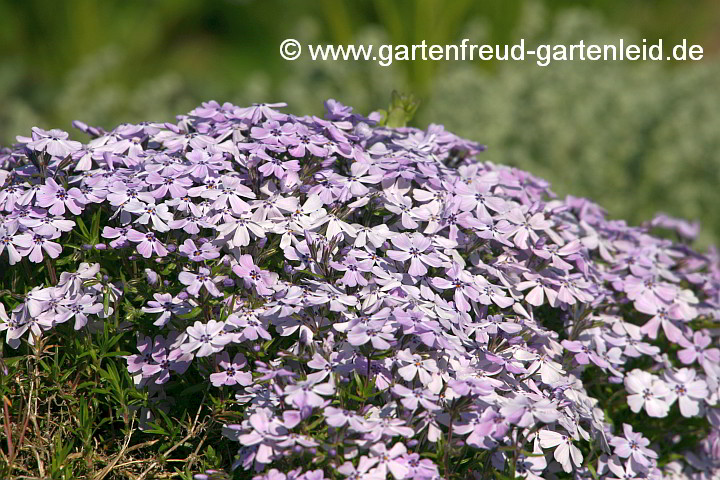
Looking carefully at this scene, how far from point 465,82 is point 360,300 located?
16.2ft

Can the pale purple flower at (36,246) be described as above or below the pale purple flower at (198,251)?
below

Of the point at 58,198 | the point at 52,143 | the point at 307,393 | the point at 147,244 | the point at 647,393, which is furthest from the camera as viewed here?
the point at 647,393

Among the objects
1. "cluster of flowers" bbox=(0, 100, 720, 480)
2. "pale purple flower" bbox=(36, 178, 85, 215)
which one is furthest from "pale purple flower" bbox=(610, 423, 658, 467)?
"pale purple flower" bbox=(36, 178, 85, 215)

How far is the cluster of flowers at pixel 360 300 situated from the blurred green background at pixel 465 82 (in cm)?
342

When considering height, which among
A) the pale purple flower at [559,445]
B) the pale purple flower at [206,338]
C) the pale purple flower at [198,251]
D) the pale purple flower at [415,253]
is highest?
the pale purple flower at [415,253]

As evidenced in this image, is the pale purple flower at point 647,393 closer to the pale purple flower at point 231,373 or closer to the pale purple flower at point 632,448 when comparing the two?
the pale purple flower at point 632,448

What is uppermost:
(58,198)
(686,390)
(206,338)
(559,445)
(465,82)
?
(465,82)

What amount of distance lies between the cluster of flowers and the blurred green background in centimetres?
342

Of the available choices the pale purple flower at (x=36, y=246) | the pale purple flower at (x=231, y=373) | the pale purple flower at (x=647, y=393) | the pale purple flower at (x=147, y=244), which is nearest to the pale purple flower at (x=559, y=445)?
the pale purple flower at (x=647, y=393)

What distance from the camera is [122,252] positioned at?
84.7 inches

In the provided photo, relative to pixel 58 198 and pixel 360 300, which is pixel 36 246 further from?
pixel 360 300

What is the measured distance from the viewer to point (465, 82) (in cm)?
667

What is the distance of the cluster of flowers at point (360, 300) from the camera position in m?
1.89

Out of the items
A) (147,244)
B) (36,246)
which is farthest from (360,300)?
(36,246)
